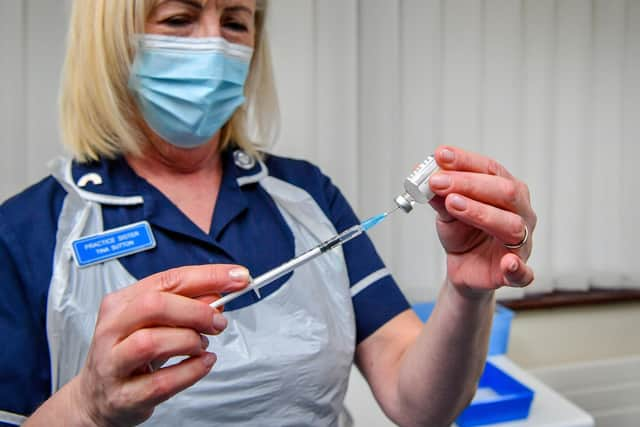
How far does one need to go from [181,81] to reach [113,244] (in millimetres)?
312

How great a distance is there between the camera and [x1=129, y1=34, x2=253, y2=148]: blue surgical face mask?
0.84m

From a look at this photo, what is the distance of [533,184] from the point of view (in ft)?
6.09

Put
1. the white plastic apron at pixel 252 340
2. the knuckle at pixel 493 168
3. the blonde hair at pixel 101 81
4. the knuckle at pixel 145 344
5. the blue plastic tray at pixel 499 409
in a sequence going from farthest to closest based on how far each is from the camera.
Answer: the blue plastic tray at pixel 499 409
the blonde hair at pixel 101 81
the white plastic apron at pixel 252 340
the knuckle at pixel 493 168
the knuckle at pixel 145 344

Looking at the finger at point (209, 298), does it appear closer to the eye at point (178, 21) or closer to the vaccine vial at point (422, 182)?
the vaccine vial at point (422, 182)

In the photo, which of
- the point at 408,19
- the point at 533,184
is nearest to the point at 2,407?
the point at 408,19

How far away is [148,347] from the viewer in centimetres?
48

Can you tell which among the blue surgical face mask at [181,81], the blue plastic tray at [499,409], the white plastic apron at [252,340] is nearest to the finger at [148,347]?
the white plastic apron at [252,340]

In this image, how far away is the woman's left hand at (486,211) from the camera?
55 cm

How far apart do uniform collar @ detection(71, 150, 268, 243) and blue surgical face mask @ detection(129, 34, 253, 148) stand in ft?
0.32

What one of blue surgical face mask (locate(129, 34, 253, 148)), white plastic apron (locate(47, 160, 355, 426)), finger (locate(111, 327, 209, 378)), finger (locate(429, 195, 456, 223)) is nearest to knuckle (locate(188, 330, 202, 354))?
finger (locate(111, 327, 209, 378))

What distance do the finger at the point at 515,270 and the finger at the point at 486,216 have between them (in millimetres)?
29

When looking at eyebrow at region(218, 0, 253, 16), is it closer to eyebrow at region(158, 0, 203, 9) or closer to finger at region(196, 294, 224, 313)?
eyebrow at region(158, 0, 203, 9)

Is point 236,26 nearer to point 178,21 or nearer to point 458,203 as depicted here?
point 178,21

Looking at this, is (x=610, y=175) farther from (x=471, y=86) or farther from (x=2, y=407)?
(x=2, y=407)
